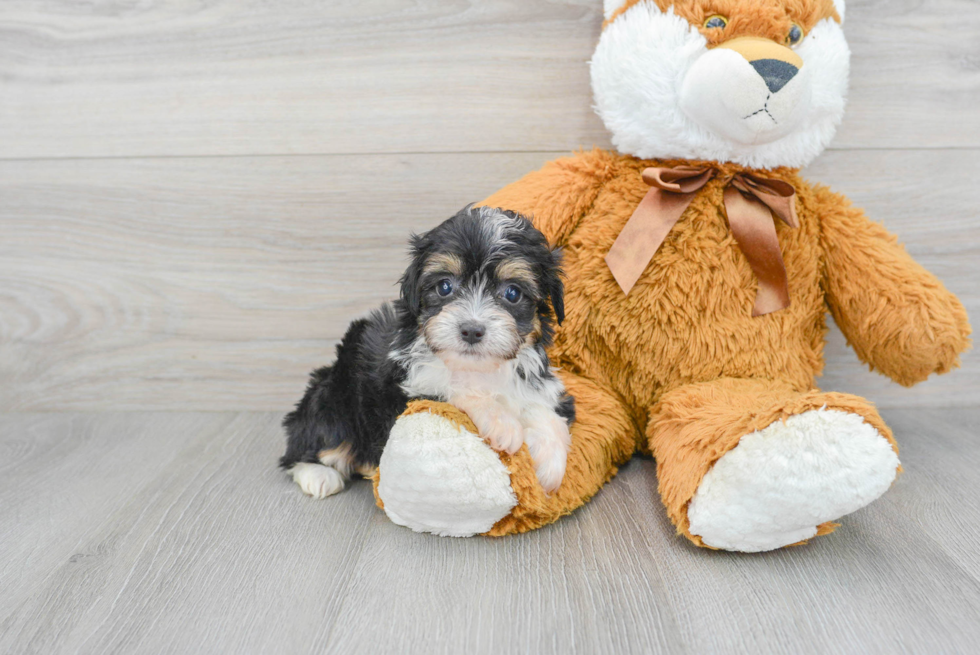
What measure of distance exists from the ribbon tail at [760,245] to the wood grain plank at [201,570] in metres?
1.13

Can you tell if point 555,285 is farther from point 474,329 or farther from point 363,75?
point 363,75

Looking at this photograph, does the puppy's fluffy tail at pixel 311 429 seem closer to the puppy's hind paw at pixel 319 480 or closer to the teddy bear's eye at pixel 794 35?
the puppy's hind paw at pixel 319 480

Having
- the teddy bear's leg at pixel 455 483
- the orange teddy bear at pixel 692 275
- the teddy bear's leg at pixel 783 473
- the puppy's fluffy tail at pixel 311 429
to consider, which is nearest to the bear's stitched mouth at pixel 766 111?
the orange teddy bear at pixel 692 275

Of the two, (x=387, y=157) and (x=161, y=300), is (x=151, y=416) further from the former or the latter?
(x=387, y=157)

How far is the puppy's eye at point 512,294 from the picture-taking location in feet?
4.60

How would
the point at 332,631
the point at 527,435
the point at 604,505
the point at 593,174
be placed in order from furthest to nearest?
the point at 593,174
the point at 604,505
the point at 527,435
the point at 332,631

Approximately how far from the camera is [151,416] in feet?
7.51

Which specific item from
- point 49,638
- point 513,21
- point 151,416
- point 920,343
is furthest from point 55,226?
point 920,343

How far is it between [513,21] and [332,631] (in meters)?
1.69

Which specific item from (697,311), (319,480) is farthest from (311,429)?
(697,311)

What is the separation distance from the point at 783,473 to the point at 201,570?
118 cm

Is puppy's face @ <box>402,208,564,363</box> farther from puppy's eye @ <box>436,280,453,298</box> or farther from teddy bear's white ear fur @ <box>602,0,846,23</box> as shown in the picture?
teddy bear's white ear fur @ <box>602,0,846,23</box>

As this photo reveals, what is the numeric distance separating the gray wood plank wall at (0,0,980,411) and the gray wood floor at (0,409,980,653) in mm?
597

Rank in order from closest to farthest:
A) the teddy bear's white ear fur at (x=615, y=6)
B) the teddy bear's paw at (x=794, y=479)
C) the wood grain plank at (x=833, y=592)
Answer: the wood grain plank at (x=833, y=592), the teddy bear's paw at (x=794, y=479), the teddy bear's white ear fur at (x=615, y=6)
